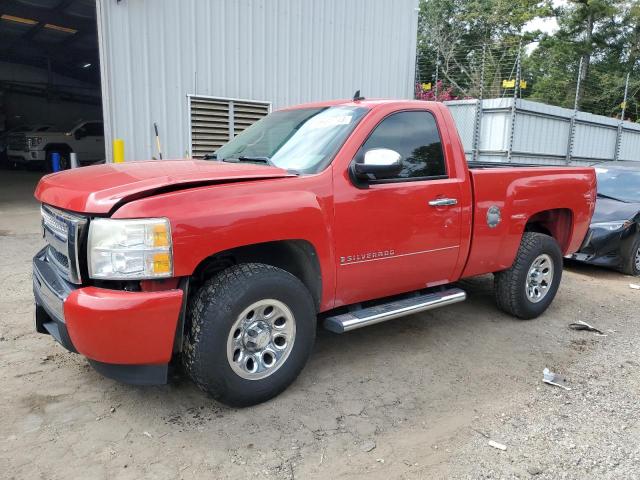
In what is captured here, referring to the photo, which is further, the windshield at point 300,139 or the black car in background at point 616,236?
the black car in background at point 616,236

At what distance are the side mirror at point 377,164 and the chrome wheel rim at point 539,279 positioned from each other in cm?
234

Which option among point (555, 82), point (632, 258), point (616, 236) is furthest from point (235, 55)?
point (555, 82)

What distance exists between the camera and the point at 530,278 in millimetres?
5098

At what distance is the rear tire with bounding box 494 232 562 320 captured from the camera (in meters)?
4.91

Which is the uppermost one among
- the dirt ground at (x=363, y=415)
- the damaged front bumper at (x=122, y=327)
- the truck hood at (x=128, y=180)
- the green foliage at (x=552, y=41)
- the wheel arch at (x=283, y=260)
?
the green foliage at (x=552, y=41)

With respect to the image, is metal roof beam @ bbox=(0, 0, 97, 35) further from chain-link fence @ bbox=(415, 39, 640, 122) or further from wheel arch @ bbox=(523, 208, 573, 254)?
wheel arch @ bbox=(523, 208, 573, 254)

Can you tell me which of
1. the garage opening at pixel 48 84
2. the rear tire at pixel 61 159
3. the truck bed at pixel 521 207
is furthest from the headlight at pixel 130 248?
the rear tire at pixel 61 159

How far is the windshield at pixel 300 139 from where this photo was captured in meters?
3.60

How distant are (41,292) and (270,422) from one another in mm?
1636

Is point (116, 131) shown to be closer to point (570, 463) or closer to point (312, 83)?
point (312, 83)

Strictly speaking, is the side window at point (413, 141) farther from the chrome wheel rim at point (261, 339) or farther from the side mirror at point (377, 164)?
the chrome wheel rim at point (261, 339)

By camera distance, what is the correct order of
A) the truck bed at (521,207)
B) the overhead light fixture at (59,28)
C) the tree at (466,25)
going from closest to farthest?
the truck bed at (521,207), the overhead light fixture at (59,28), the tree at (466,25)

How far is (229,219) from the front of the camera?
294 centimetres

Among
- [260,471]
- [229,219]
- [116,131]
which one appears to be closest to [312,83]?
[116,131]
